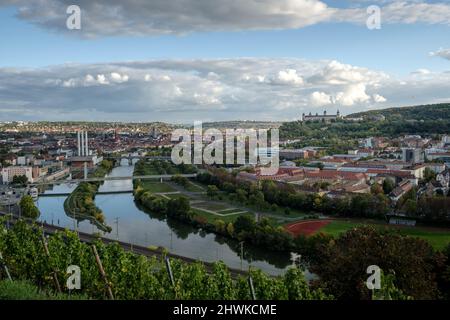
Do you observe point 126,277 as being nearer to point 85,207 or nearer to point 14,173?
point 85,207

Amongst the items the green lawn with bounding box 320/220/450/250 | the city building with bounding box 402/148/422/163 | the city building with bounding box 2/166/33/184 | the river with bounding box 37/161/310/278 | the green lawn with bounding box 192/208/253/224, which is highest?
the city building with bounding box 402/148/422/163

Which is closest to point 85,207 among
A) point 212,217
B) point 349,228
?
point 212,217

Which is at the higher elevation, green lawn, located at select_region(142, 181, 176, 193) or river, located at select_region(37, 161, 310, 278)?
green lawn, located at select_region(142, 181, 176, 193)

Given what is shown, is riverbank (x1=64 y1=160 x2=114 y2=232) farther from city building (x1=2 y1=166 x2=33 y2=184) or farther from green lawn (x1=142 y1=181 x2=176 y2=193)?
city building (x1=2 y1=166 x2=33 y2=184)

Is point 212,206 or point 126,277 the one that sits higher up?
point 126,277

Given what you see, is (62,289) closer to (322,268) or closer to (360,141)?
(322,268)

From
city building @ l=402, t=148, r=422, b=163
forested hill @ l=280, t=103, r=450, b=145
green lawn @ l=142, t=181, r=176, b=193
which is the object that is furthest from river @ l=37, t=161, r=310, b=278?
forested hill @ l=280, t=103, r=450, b=145

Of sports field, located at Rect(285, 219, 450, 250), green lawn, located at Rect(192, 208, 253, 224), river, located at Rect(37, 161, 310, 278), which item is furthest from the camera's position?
green lawn, located at Rect(192, 208, 253, 224)
